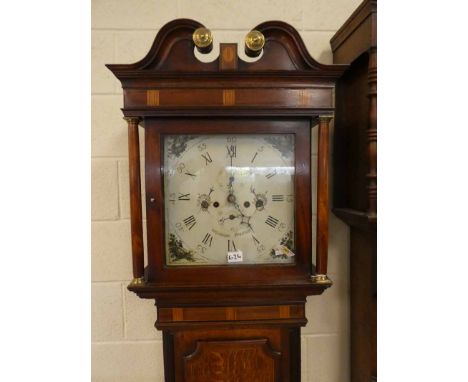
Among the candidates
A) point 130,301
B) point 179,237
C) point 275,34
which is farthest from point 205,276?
point 275,34

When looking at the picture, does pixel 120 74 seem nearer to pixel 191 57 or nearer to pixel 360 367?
pixel 191 57

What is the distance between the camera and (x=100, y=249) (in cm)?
106

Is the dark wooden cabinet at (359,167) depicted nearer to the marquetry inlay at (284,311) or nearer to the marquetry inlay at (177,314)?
the marquetry inlay at (284,311)

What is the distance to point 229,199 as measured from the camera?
83 cm

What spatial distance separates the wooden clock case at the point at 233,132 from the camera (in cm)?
77

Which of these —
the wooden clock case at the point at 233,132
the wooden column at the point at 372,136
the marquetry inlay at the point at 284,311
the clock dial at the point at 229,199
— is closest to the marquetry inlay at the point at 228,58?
the wooden clock case at the point at 233,132

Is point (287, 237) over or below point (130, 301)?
over

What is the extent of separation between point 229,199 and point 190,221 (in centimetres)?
12

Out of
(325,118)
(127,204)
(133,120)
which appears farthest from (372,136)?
(127,204)

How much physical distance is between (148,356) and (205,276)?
1.65 feet

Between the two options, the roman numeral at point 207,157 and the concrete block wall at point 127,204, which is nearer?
the roman numeral at point 207,157

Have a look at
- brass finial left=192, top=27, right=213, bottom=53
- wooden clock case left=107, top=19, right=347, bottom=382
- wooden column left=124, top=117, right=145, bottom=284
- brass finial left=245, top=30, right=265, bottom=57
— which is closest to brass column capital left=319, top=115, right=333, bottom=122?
wooden clock case left=107, top=19, right=347, bottom=382

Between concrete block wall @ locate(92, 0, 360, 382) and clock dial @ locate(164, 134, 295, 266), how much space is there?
33cm

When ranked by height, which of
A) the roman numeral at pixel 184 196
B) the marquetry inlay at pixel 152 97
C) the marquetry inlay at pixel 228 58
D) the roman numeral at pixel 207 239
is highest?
the marquetry inlay at pixel 228 58
